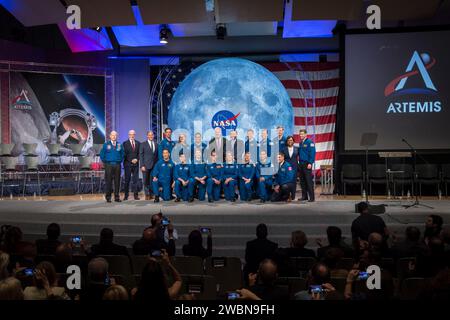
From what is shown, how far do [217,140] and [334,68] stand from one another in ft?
22.5

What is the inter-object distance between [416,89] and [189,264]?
37.2ft

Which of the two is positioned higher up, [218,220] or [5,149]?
[5,149]

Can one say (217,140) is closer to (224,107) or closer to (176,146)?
(176,146)

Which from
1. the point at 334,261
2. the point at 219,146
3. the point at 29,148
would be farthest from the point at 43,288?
the point at 29,148

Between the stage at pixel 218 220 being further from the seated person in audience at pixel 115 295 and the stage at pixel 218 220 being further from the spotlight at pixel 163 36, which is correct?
the spotlight at pixel 163 36

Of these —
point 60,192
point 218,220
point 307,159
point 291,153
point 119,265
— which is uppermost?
point 291,153

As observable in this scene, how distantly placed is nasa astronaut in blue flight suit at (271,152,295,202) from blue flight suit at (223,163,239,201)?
0.99 metres

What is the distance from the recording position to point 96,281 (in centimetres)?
463

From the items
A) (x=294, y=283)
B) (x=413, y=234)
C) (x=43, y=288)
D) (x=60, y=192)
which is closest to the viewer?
(x=43, y=288)

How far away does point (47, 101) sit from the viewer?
1727 cm

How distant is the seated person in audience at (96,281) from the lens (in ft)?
14.6

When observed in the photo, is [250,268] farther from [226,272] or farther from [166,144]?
[166,144]

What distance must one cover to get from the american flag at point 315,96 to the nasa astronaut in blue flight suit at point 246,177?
18.9 feet

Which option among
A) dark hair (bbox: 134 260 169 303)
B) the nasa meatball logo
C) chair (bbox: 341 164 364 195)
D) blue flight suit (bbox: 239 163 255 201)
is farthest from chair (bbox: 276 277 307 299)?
the nasa meatball logo
